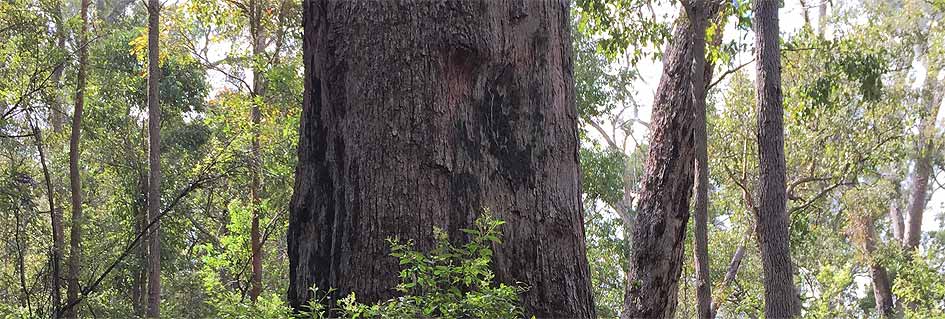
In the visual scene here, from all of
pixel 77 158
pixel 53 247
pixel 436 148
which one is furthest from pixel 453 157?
pixel 77 158

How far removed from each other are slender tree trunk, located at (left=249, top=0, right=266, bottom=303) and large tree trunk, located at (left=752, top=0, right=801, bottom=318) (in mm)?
5253

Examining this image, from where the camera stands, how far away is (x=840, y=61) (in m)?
8.98

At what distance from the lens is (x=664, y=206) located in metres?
7.48

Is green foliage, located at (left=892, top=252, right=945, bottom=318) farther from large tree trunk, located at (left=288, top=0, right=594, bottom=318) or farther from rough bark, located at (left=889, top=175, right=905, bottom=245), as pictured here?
large tree trunk, located at (left=288, top=0, right=594, bottom=318)

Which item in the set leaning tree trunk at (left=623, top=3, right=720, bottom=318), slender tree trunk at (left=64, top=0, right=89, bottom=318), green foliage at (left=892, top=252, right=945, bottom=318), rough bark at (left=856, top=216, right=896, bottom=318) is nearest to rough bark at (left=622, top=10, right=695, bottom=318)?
leaning tree trunk at (left=623, top=3, right=720, bottom=318)

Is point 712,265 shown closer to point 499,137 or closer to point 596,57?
point 596,57

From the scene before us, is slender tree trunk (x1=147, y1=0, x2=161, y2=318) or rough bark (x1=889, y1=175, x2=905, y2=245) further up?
rough bark (x1=889, y1=175, x2=905, y2=245)

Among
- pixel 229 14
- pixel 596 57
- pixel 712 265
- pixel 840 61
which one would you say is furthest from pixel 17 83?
pixel 712 265

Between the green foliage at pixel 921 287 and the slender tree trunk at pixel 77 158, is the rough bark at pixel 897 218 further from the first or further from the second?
the slender tree trunk at pixel 77 158

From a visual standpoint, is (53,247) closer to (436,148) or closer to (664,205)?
(664,205)

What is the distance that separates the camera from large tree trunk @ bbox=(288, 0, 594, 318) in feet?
9.37

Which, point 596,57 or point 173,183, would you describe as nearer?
point 173,183

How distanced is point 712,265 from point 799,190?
3212 mm

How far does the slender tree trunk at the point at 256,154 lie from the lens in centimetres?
1059
